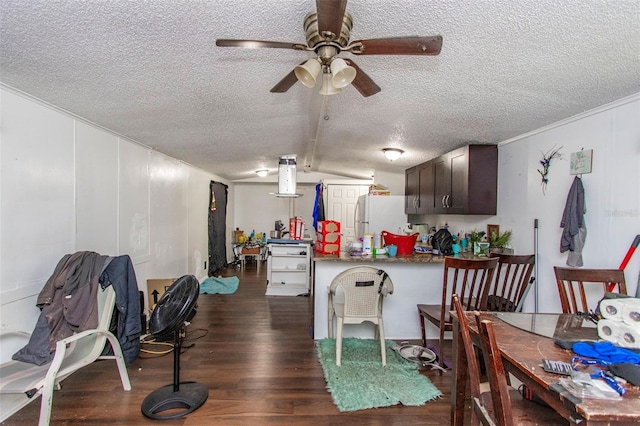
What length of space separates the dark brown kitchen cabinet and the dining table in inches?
102

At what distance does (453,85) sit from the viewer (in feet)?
6.74

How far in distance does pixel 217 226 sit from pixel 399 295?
4462mm

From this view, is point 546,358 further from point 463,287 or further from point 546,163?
point 546,163

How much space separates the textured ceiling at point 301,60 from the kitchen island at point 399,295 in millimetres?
1471

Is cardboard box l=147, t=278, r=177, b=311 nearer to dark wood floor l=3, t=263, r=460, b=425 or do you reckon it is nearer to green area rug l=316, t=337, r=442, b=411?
dark wood floor l=3, t=263, r=460, b=425

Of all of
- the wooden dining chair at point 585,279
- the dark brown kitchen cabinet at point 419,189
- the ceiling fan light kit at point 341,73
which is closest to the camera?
the ceiling fan light kit at point 341,73

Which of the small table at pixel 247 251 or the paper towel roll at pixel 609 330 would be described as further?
the small table at pixel 247 251

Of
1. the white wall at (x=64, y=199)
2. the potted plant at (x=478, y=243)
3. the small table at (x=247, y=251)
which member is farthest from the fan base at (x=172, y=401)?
the small table at (x=247, y=251)

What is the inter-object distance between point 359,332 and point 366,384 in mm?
931

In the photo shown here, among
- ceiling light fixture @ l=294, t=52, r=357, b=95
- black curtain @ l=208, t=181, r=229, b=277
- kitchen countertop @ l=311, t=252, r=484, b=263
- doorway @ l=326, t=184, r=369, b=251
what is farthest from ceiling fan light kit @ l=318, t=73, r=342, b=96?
doorway @ l=326, t=184, r=369, b=251

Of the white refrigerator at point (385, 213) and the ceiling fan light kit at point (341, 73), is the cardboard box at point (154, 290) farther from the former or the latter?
the white refrigerator at point (385, 213)

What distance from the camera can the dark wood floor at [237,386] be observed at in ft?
6.53

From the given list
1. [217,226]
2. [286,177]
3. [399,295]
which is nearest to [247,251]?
[217,226]

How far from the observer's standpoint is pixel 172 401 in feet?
6.88
